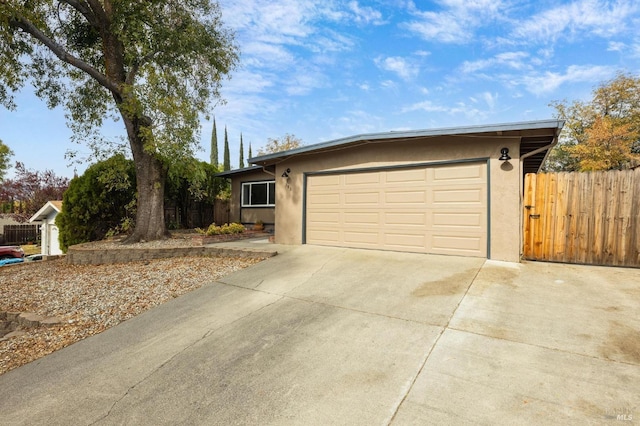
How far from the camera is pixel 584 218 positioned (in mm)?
5691

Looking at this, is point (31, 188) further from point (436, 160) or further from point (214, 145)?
point (436, 160)

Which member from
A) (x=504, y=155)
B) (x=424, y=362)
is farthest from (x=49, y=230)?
(x=504, y=155)

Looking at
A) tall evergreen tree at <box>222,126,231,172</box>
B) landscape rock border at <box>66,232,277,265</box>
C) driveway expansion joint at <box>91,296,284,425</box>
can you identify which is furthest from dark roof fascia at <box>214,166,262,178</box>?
tall evergreen tree at <box>222,126,231,172</box>

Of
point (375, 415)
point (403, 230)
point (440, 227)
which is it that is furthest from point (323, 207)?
point (375, 415)

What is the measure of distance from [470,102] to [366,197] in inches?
358

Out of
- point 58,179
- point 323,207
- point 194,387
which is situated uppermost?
point 58,179

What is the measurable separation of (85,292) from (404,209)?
6838 millimetres

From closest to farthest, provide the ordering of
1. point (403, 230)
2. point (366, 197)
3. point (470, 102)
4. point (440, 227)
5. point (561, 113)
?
point (440, 227), point (403, 230), point (366, 197), point (470, 102), point (561, 113)

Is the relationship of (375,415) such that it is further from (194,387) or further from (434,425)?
(194,387)

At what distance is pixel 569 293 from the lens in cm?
433

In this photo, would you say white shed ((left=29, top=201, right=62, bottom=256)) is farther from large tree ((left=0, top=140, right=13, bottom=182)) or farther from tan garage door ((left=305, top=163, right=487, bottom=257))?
tan garage door ((left=305, top=163, right=487, bottom=257))

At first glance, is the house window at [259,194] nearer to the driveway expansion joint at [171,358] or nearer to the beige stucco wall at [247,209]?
the beige stucco wall at [247,209]

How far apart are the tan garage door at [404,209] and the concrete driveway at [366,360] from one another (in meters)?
1.43

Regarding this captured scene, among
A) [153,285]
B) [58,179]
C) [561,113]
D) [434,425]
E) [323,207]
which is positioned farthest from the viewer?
[58,179]
